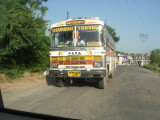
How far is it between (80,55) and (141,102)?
10.6 ft

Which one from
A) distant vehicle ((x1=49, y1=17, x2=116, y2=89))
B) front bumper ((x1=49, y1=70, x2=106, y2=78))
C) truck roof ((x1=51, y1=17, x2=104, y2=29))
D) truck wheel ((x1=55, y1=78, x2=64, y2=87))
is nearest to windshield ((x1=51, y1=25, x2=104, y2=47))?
distant vehicle ((x1=49, y1=17, x2=116, y2=89))

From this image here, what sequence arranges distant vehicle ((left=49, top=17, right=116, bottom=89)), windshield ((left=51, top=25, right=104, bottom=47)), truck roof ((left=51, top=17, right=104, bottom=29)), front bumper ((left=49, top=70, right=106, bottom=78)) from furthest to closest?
truck roof ((left=51, top=17, right=104, bottom=29)) → windshield ((left=51, top=25, right=104, bottom=47)) → distant vehicle ((left=49, top=17, right=116, bottom=89)) → front bumper ((left=49, top=70, right=106, bottom=78))

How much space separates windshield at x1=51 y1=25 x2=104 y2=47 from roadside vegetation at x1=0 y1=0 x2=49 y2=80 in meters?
2.00

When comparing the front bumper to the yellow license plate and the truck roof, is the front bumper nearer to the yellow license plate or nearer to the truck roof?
the yellow license plate

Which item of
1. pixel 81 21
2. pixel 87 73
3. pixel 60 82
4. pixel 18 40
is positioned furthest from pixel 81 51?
pixel 18 40

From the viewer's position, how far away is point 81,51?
762cm

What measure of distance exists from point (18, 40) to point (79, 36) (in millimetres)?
3232

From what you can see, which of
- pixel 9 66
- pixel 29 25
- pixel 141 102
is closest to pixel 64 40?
pixel 29 25

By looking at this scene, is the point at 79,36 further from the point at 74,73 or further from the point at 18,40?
the point at 18,40

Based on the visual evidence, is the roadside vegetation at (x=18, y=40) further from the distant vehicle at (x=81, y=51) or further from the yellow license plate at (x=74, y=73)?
the yellow license plate at (x=74, y=73)

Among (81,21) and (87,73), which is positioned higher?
(81,21)

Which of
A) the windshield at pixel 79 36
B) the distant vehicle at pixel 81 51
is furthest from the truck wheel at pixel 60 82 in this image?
the windshield at pixel 79 36

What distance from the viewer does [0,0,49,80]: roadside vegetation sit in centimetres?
853

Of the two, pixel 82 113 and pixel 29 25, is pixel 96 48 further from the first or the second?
pixel 29 25
